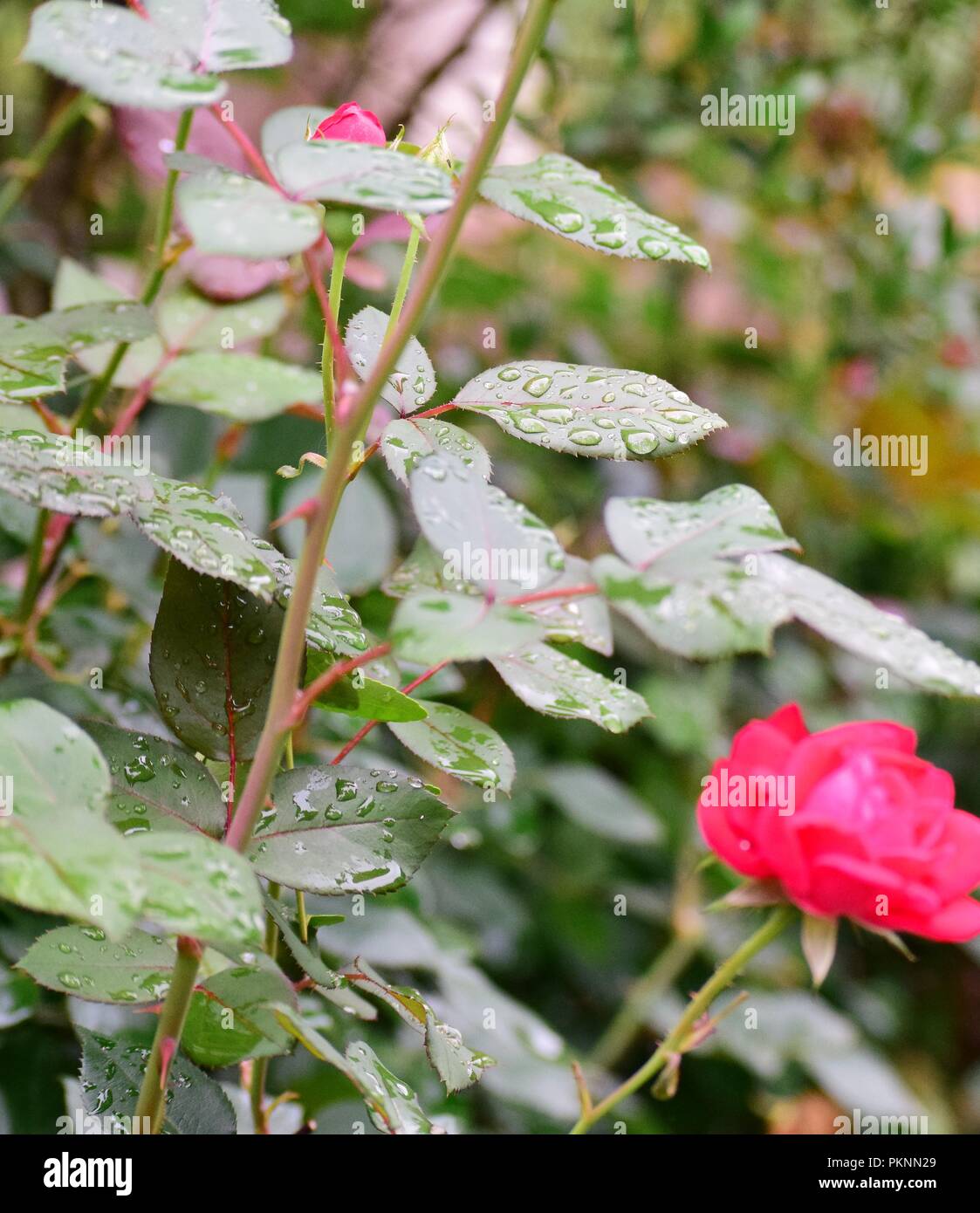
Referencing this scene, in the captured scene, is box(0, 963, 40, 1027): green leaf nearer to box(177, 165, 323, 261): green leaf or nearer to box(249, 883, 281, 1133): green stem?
box(249, 883, 281, 1133): green stem

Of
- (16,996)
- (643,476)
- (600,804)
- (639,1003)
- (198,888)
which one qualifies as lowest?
(639,1003)

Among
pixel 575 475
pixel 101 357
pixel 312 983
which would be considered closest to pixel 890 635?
pixel 312 983

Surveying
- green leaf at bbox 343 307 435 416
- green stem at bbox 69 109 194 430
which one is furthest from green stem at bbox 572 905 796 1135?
green stem at bbox 69 109 194 430

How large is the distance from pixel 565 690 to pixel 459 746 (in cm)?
5

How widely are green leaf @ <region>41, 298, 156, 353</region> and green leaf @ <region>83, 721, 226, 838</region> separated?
146mm

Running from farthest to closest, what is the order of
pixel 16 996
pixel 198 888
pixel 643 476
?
pixel 643 476
pixel 16 996
pixel 198 888

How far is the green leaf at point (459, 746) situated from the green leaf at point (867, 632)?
4.3 inches

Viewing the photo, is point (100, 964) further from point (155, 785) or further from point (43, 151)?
point (43, 151)

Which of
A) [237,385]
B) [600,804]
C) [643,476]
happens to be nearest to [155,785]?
[237,385]

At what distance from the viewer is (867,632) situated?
259 millimetres

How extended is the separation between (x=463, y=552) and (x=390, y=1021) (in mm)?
621

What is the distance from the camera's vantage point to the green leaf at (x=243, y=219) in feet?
0.75

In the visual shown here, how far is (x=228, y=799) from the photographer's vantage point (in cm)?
33

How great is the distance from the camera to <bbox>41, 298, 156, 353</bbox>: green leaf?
398 mm
